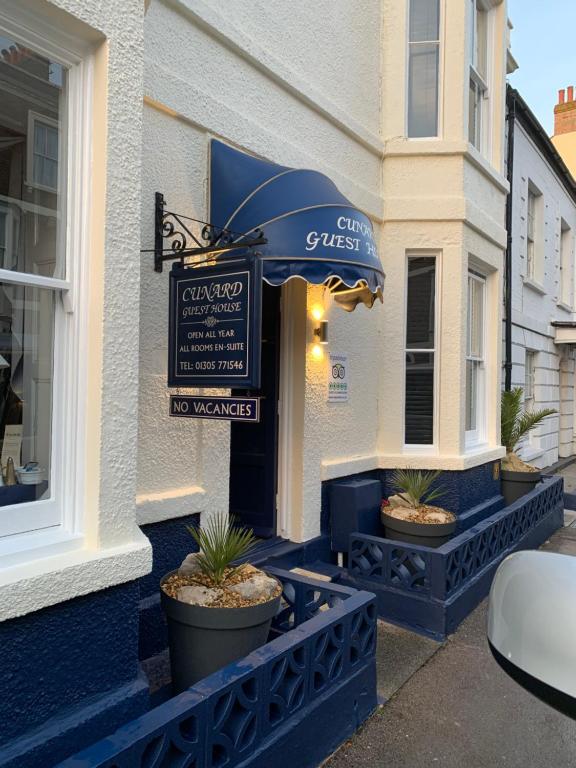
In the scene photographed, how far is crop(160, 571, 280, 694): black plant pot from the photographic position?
2.88 meters

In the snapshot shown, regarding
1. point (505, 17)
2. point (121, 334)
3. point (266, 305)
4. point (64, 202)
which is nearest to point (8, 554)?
point (121, 334)

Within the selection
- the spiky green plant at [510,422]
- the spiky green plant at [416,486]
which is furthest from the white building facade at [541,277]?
the spiky green plant at [416,486]

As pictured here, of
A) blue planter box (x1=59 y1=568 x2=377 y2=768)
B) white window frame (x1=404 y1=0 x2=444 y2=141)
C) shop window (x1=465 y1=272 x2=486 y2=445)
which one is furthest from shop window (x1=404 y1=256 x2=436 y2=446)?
blue planter box (x1=59 y1=568 x2=377 y2=768)

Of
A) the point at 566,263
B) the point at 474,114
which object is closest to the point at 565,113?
the point at 566,263

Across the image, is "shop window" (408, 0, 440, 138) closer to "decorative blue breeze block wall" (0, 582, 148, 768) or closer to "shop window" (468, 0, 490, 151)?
"shop window" (468, 0, 490, 151)

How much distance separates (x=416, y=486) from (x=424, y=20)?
4.85 meters

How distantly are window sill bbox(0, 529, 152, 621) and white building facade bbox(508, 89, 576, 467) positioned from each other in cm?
859

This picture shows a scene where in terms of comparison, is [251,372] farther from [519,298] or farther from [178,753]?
[519,298]

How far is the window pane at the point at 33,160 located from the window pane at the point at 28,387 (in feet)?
0.51

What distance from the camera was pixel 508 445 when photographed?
825 cm

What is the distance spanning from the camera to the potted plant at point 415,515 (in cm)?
519

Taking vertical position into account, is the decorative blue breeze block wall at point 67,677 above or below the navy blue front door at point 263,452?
below

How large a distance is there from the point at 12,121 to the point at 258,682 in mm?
2571

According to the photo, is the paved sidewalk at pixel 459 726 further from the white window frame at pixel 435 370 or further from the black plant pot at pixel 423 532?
the white window frame at pixel 435 370
